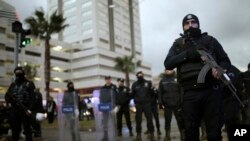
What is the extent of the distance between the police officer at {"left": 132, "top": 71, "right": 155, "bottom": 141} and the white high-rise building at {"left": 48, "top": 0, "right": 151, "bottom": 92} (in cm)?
7816

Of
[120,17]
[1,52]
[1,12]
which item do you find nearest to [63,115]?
[1,12]

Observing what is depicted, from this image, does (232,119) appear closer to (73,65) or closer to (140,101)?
(140,101)

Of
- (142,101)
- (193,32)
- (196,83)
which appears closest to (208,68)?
(196,83)

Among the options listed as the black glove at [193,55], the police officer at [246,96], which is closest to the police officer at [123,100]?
the police officer at [246,96]

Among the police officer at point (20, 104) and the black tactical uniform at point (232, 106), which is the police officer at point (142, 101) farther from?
the black tactical uniform at point (232, 106)

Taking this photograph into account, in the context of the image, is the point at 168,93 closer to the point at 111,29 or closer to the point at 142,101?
the point at 142,101

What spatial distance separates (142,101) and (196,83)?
23.1 ft

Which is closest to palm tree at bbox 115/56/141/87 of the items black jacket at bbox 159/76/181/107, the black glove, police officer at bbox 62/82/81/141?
police officer at bbox 62/82/81/141

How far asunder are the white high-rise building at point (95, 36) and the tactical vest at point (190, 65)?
3343 inches

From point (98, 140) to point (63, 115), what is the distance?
1276 mm

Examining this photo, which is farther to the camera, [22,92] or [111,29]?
[111,29]

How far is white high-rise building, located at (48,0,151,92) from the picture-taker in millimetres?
96125

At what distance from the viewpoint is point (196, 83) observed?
4699mm

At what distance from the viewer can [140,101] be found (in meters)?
11.7
